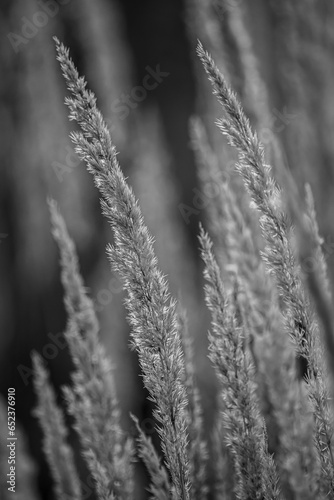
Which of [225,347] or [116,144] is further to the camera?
[116,144]

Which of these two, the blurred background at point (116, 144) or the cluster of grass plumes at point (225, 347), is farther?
the blurred background at point (116, 144)

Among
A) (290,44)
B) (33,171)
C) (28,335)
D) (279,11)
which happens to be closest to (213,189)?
(290,44)

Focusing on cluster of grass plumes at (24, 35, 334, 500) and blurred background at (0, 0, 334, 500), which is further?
blurred background at (0, 0, 334, 500)

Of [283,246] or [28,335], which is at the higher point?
[28,335]

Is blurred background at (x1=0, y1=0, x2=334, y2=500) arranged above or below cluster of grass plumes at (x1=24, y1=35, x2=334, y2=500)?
above

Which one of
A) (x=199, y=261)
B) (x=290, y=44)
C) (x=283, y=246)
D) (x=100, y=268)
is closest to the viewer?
(x=283, y=246)

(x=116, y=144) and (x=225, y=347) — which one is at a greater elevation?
(x=116, y=144)

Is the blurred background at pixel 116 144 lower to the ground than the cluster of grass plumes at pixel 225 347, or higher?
higher

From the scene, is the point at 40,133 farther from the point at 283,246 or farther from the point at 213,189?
the point at 283,246
